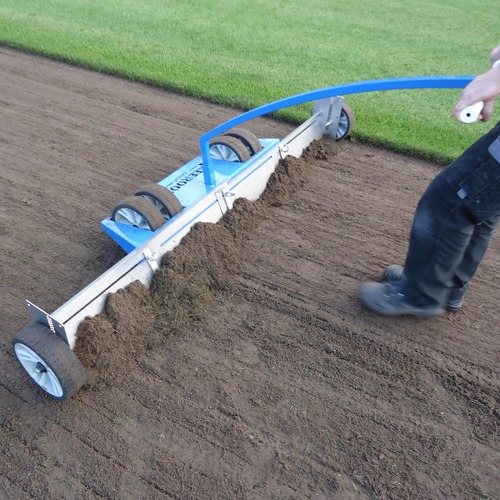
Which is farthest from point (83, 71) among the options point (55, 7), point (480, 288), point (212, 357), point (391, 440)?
point (391, 440)

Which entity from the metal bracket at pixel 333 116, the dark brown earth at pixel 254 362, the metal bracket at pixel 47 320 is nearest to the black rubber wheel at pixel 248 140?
the dark brown earth at pixel 254 362

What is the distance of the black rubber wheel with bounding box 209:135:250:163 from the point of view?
392 cm

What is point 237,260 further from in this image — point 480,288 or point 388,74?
point 388,74

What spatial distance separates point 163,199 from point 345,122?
206 centimetres

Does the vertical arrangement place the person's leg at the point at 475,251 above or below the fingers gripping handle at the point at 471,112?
below

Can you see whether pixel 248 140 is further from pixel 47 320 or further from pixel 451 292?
pixel 47 320

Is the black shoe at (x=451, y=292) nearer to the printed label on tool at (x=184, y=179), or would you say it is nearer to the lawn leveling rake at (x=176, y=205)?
the lawn leveling rake at (x=176, y=205)

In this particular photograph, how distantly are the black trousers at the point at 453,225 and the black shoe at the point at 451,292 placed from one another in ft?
0.16

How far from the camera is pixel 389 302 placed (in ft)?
9.82

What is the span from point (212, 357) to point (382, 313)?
1.02 metres

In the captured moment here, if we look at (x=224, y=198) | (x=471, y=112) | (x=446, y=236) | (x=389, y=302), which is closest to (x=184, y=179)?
(x=224, y=198)

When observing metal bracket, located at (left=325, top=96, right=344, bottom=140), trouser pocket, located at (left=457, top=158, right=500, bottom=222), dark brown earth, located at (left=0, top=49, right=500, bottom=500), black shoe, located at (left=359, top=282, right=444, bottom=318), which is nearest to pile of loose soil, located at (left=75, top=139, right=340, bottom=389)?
dark brown earth, located at (left=0, top=49, right=500, bottom=500)

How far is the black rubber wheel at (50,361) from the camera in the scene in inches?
94.9

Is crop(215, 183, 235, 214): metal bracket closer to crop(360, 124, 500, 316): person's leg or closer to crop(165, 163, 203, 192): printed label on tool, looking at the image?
crop(165, 163, 203, 192): printed label on tool
